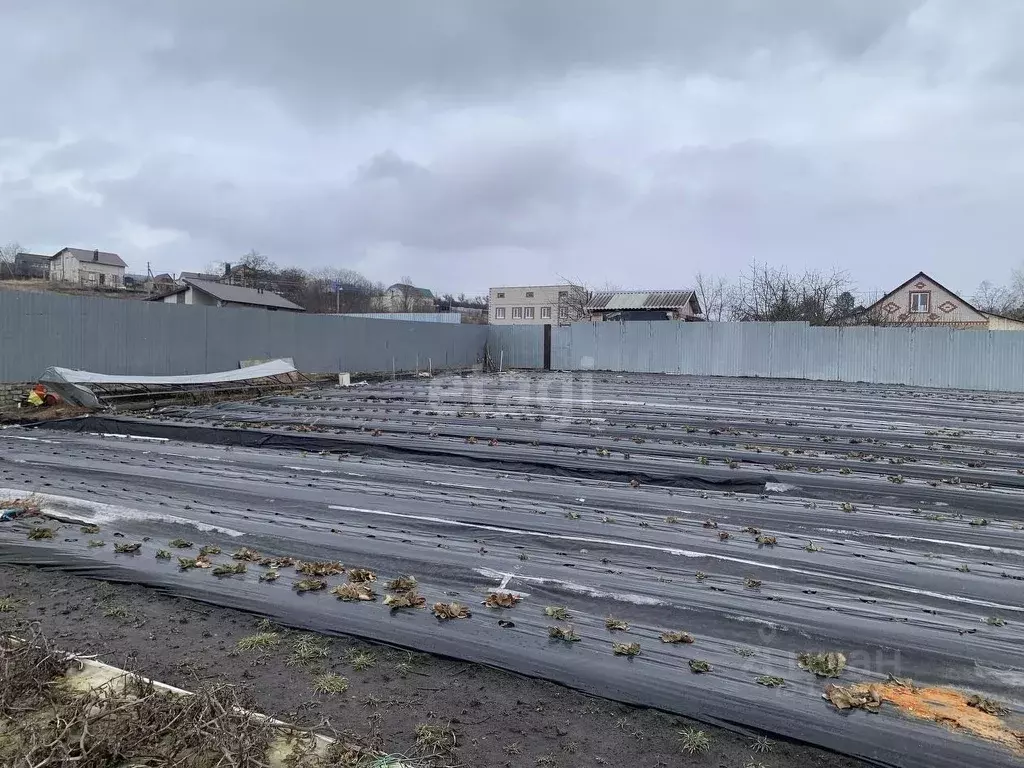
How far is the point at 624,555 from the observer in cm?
473

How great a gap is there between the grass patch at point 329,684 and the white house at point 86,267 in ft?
216

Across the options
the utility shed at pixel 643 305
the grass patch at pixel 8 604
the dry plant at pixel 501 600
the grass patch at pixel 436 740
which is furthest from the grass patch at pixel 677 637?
the utility shed at pixel 643 305

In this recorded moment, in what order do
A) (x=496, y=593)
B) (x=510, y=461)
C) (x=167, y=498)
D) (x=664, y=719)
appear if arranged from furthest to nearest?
(x=510, y=461)
(x=167, y=498)
(x=496, y=593)
(x=664, y=719)

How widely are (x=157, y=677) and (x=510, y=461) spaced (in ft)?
18.1

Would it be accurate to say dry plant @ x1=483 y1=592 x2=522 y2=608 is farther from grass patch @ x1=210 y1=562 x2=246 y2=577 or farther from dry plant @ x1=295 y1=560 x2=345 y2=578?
grass patch @ x1=210 y1=562 x2=246 y2=577

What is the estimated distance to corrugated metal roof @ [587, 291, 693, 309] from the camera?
1663 inches

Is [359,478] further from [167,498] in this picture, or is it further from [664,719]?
[664,719]

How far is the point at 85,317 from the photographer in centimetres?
1422

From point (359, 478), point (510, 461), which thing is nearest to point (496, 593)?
point (359, 478)

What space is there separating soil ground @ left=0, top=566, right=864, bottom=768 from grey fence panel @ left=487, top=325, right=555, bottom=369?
83.7 feet

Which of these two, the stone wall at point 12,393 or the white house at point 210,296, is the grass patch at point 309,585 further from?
the white house at point 210,296

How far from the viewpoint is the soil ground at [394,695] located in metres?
2.48

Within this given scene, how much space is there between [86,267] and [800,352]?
63.9 meters

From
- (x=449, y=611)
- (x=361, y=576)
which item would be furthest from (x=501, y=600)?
(x=361, y=576)
